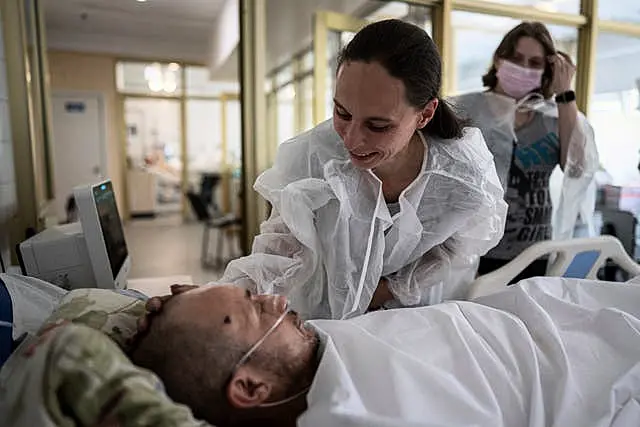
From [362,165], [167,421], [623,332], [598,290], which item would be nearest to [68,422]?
[167,421]

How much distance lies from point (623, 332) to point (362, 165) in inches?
24.2

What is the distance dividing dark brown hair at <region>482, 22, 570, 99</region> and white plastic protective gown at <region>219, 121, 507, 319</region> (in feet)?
1.98

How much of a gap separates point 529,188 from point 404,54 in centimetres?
95

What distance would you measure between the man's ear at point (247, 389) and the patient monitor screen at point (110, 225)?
0.68 meters

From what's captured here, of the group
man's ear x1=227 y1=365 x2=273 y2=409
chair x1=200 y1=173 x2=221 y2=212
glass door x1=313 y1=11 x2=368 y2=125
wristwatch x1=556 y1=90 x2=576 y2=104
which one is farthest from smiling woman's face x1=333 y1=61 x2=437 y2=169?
chair x1=200 y1=173 x2=221 y2=212

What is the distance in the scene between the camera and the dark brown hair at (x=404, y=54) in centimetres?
96

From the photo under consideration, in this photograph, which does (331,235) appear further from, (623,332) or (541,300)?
(623,332)

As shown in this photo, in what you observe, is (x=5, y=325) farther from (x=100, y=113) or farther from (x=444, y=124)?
(x=100, y=113)

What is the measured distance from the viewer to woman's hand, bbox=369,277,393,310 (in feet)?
4.04

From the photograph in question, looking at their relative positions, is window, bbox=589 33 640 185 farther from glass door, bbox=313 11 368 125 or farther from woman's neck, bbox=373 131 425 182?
woman's neck, bbox=373 131 425 182

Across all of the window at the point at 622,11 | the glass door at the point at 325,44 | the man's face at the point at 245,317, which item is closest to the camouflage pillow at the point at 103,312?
the man's face at the point at 245,317

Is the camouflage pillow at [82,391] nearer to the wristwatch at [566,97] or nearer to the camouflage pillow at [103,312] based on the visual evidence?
the camouflage pillow at [103,312]

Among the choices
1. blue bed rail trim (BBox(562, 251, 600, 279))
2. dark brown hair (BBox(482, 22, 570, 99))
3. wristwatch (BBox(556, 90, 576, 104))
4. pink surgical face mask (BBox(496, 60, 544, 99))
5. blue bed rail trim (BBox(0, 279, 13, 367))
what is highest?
dark brown hair (BBox(482, 22, 570, 99))

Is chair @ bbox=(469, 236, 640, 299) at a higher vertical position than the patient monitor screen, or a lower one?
lower
